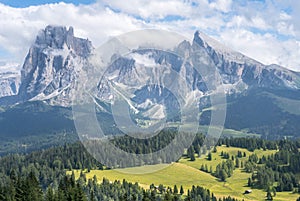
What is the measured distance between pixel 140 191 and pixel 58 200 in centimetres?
7791

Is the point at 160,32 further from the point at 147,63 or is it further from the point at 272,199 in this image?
the point at 272,199

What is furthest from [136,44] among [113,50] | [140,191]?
[140,191]

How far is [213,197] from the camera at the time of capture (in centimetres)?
15712

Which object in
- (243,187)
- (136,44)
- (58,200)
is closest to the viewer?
(136,44)

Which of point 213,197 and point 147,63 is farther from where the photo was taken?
point 213,197

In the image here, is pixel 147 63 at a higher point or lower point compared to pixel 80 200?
higher

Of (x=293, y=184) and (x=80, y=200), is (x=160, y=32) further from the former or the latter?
(x=293, y=184)

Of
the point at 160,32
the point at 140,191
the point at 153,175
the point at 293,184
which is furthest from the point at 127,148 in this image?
the point at 160,32

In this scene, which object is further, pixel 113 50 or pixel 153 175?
pixel 153 175

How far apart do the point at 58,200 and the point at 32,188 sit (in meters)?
6.67

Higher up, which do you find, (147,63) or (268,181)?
(147,63)

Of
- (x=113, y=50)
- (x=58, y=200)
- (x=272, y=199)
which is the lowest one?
(x=272, y=199)

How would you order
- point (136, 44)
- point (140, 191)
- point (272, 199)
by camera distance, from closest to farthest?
point (136, 44), point (140, 191), point (272, 199)

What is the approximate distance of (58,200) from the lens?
253 ft
